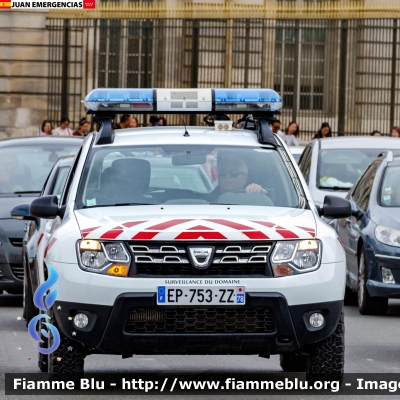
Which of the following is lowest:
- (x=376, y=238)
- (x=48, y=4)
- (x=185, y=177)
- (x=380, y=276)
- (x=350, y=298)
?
(x=350, y=298)

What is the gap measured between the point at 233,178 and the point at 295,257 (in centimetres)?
110

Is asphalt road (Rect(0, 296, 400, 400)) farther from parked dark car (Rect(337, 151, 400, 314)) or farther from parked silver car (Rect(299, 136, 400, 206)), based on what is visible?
parked silver car (Rect(299, 136, 400, 206))

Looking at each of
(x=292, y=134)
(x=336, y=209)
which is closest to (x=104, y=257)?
(x=336, y=209)

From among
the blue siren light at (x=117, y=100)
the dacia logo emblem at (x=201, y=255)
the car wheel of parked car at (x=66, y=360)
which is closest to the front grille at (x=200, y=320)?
the dacia logo emblem at (x=201, y=255)

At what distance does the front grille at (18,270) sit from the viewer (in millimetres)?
13320

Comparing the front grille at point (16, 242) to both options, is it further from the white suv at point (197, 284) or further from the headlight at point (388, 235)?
the white suv at point (197, 284)

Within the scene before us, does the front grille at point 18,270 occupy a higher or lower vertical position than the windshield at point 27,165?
lower

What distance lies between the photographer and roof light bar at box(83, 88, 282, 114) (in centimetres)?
928

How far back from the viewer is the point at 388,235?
12.8m

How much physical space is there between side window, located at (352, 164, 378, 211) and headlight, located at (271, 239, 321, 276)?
5645 mm

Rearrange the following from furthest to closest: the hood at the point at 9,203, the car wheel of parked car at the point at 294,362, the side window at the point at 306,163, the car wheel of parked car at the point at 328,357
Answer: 1. the side window at the point at 306,163
2. the hood at the point at 9,203
3. the car wheel of parked car at the point at 294,362
4. the car wheel of parked car at the point at 328,357

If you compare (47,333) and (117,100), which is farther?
(117,100)

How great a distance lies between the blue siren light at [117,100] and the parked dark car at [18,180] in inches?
→ 165

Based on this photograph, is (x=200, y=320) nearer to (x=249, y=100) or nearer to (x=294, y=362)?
(x=294, y=362)
